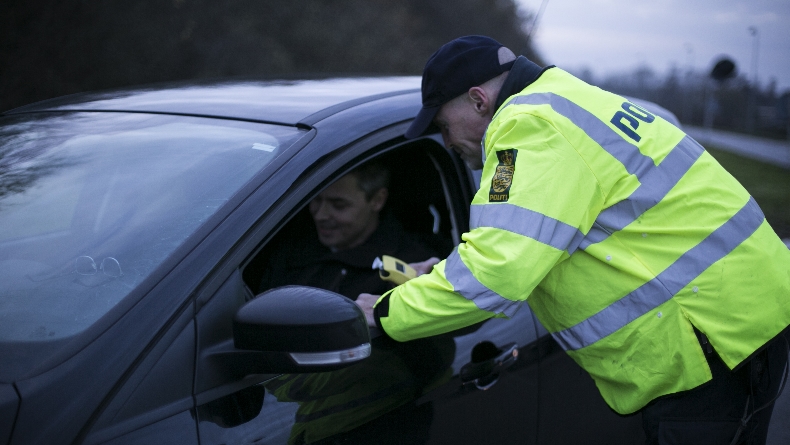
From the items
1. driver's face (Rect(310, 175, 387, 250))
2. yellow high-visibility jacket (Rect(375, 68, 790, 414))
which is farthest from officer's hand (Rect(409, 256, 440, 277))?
yellow high-visibility jacket (Rect(375, 68, 790, 414))

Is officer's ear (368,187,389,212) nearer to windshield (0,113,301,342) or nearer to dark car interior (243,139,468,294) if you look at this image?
dark car interior (243,139,468,294)

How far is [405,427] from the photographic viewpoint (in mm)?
1631

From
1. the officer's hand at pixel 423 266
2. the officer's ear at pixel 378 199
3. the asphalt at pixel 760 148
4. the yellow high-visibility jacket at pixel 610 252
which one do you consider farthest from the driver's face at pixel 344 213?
the asphalt at pixel 760 148

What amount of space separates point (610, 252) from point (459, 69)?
1.98ft

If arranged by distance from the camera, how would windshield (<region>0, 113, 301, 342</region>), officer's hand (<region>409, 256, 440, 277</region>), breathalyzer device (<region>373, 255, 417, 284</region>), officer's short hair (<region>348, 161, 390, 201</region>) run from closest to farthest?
windshield (<region>0, 113, 301, 342</region>)
breathalyzer device (<region>373, 255, 417, 284</region>)
officer's hand (<region>409, 256, 440, 277</region>)
officer's short hair (<region>348, 161, 390, 201</region>)

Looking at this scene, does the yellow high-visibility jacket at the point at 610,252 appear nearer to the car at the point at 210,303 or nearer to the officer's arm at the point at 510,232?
the officer's arm at the point at 510,232

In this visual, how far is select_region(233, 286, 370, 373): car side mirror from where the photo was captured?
131 cm

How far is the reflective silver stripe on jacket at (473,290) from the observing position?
1557 mm

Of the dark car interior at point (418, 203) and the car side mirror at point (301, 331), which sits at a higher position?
the car side mirror at point (301, 331)

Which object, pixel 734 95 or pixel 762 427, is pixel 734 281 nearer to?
pixel 762 427

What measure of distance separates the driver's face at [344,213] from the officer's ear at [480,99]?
73cm

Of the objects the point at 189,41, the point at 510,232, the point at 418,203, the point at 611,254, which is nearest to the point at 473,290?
the point at 510,232

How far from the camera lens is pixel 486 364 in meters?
1.89

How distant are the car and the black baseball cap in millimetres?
150
